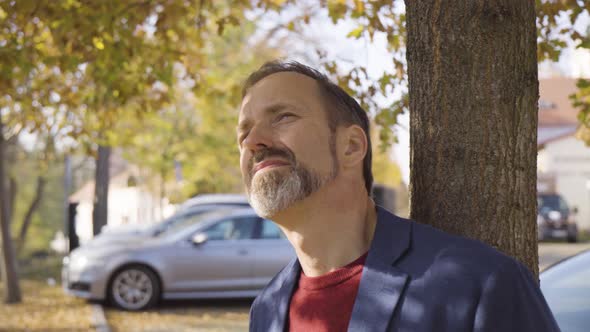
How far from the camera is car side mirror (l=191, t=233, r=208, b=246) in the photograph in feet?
43.8

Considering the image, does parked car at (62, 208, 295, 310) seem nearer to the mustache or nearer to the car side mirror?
the car side mirror

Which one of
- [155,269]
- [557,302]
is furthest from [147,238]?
[557,302]

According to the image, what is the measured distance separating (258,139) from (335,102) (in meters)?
0.28

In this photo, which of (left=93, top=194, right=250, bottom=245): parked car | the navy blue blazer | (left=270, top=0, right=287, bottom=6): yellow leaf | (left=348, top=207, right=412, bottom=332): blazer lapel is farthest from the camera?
(left=93, top=194, right=250, bottom=245): parked car

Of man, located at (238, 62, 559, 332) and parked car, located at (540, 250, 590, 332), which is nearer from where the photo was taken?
man, located at (238, 62, 559, 332)

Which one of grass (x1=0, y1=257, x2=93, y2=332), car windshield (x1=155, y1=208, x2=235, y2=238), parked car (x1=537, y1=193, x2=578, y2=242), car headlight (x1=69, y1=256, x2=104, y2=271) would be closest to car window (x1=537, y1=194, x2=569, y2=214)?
parked car (x1=537, y1=193, x2=578, y2=242)

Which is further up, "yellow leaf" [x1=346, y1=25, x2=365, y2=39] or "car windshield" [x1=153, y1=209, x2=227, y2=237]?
"yellow leaf" [x1=346, y1=25, x2=365, y2=39]

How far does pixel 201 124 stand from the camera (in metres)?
26.2

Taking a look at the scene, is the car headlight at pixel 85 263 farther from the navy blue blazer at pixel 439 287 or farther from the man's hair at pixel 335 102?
the navy blue blazer at pixel 439 287

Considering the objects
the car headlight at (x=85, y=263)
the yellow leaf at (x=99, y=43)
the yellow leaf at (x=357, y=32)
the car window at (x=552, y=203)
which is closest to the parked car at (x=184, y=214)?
the car headlight at (x=85, y=263)

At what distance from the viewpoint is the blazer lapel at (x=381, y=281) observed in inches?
86.6

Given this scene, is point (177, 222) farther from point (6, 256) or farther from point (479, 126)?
point (479, 126)

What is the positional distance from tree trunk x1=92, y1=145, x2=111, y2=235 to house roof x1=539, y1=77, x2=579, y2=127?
1662 inches

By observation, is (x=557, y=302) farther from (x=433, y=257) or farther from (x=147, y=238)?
(x=147, y=238)
